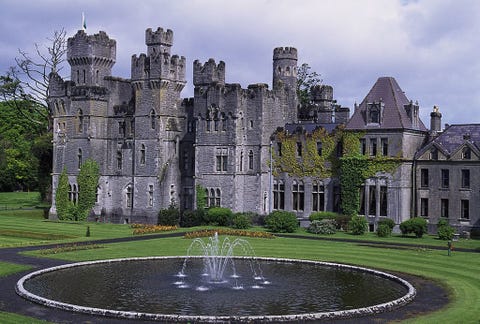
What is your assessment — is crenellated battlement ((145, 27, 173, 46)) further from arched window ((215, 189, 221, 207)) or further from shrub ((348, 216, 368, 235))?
shrub ((348, 216, 368, 235))

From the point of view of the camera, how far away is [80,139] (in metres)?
67.9

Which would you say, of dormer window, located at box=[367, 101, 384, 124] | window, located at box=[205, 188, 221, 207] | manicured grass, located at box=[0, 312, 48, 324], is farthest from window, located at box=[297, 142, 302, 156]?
manicured grass, located at box=[0, 312, 48, 324]

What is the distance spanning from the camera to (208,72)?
213ft

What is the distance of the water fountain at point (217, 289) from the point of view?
2447cm

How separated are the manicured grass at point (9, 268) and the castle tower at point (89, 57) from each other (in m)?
35.3

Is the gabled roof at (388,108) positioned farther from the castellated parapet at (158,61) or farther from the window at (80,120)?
the window at (80,120)

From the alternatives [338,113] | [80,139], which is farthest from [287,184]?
[80,139]

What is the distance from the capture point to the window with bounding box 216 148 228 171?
2447 inches

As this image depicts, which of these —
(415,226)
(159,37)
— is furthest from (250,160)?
(415,226)

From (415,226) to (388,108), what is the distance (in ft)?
37.0

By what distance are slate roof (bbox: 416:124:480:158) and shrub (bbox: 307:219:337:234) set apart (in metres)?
9.53

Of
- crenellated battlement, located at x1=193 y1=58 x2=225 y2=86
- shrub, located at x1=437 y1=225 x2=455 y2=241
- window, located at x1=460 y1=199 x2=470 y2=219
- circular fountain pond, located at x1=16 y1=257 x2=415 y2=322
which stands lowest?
circular fountain pond, located at x1=16 y1=257 x2=415 y2=322

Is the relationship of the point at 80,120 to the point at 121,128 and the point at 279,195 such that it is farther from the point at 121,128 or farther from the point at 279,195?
the point at 279,195

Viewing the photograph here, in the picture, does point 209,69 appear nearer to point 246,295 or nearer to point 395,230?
point 395,230
